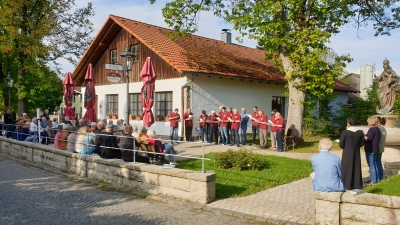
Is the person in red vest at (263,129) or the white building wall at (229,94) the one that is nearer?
the person in red vest at (263,129)

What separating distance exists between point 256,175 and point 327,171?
3855 millimetres

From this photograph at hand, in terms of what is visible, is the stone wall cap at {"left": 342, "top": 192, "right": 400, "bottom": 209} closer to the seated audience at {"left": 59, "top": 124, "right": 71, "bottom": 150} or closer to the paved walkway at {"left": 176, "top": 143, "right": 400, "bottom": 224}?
the paved walkway at {"left": 176, "top": 143, "right": 400, "bottom": 224}

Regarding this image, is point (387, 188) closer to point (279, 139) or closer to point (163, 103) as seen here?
point (279, 139)

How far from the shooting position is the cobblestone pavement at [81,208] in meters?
6.40

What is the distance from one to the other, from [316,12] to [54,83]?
1910cm

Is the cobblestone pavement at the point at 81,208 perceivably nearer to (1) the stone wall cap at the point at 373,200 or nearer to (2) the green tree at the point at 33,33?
(1) the stone wall cap at the point at 373,200

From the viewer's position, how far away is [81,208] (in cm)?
722

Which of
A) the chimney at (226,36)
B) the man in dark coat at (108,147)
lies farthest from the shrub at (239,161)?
the chimney at (226,36)

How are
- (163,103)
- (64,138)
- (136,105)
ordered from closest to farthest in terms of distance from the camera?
(64,138), (163,103), (136,105)

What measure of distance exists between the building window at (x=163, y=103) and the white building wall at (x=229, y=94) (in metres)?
1.43

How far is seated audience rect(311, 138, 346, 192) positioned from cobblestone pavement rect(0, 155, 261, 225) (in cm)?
129

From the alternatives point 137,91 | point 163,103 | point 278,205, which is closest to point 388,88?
point 278,205

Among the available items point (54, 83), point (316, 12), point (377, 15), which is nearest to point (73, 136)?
point (316, 12)

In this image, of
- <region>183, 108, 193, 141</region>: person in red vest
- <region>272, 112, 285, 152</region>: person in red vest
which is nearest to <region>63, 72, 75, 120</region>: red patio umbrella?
<region>183, 108, 193, 141</region>: person in red vest
